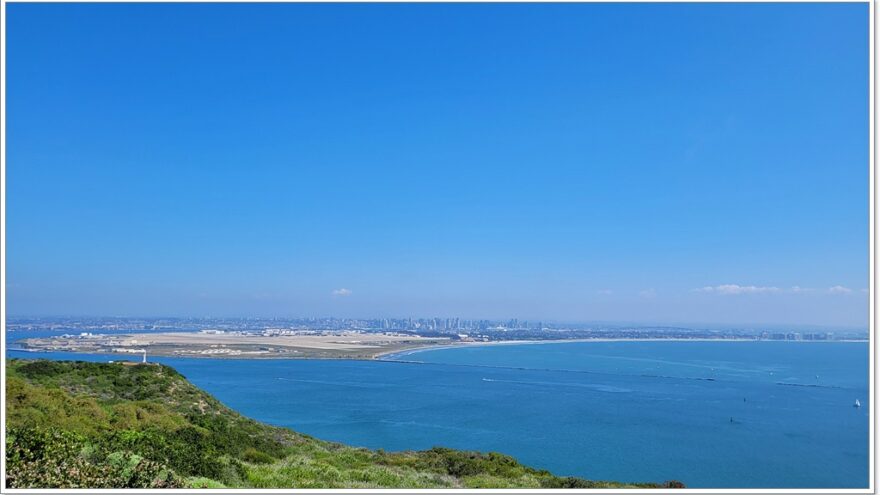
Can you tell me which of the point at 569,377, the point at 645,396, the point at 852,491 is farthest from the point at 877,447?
the point at 569,377

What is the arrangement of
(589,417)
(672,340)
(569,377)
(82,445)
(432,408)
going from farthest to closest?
(672,340)
(569,377)
(432,408)
(589,417)
(82,445)

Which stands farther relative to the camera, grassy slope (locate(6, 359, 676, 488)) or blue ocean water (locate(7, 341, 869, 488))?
blue ocean water (locate(7, 341, 869, 488))

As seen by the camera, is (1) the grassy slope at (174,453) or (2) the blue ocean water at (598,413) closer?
(1) the grassy slope at (174,453)

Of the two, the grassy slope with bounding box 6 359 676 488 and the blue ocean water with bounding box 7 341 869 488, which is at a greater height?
the grassy slope with bounding box 6 359 676 488

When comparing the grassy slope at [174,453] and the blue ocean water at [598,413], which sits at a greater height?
the grassy slope at [174,453]

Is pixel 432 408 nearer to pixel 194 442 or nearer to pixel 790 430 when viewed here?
pixel 790 430
